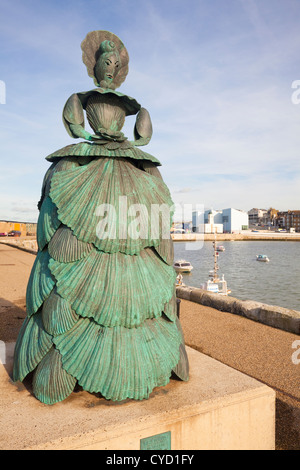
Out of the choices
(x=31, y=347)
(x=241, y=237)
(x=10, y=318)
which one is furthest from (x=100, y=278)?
(x=241, y=237)

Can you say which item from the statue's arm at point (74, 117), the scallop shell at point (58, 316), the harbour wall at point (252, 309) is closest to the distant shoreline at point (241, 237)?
the harbour wall at point (252, 309)

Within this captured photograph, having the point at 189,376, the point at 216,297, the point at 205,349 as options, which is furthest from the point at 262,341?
the point at 189,376

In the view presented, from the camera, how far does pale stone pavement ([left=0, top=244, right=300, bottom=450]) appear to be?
4.78m

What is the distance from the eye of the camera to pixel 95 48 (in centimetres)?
411

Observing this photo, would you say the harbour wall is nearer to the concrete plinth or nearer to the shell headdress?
the concrete plinth

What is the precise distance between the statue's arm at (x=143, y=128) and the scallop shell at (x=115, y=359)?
227 centimetres

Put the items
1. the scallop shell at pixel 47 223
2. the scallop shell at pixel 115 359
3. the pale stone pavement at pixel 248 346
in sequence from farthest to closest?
the pale stone pavement at pixel 248 346
the scallop shell at pixel 47 223
the scallop shell at pixel 115 359

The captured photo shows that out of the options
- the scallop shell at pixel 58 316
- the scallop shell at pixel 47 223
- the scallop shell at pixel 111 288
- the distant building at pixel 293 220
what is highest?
the distant building at pixel 293 220

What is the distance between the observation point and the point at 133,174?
145 inches

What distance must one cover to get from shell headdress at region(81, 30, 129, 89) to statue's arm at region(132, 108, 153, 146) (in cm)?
54

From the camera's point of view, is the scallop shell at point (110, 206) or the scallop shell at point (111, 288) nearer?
the scallop shell at point (111, 288)

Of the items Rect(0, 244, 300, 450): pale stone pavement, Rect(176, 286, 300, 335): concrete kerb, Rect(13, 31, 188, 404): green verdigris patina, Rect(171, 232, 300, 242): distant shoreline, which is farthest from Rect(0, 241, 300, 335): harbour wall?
Rect(171, 232, 300, 242): distant shoreline

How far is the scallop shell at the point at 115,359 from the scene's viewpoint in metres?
3.12

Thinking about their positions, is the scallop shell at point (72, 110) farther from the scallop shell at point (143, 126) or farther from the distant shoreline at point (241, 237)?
the distant shoreline at point (241, 237)
